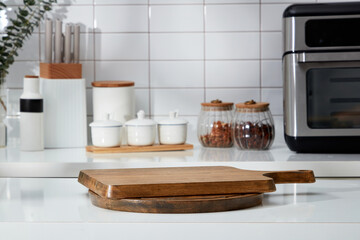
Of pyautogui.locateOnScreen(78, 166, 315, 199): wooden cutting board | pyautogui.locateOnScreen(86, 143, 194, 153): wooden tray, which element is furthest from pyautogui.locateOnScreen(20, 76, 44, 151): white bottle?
pyautogui.locateOnScreen(78, 166, 315, 199): wooden cutting board

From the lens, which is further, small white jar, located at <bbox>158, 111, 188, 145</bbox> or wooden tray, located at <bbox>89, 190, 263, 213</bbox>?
small white jar, located at <bbox>158, 111, 188, 145</bbox>

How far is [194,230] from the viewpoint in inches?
32.9

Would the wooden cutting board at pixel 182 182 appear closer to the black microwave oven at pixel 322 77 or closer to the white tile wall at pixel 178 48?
the black microwave oven at pixel 322 77

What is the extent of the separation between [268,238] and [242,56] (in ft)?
4.18

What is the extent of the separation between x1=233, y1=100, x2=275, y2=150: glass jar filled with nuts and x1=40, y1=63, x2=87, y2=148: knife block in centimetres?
51

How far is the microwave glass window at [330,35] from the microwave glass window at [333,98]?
0.26 ft

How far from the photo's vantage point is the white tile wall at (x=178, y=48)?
203cm

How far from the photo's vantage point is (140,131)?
1.73 metres

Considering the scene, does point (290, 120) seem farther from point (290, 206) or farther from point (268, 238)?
point (268, 238)

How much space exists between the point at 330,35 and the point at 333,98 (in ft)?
0.60

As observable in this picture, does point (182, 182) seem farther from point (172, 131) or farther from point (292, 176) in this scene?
point (172, 131)

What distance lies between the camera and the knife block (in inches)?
71.7

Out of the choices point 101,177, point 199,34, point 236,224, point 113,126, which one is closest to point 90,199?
point 101,177

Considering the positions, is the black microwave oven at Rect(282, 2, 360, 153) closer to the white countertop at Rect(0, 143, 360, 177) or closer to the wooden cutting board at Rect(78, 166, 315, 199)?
the white countertop at Rect(0, 143, 360, 177)
